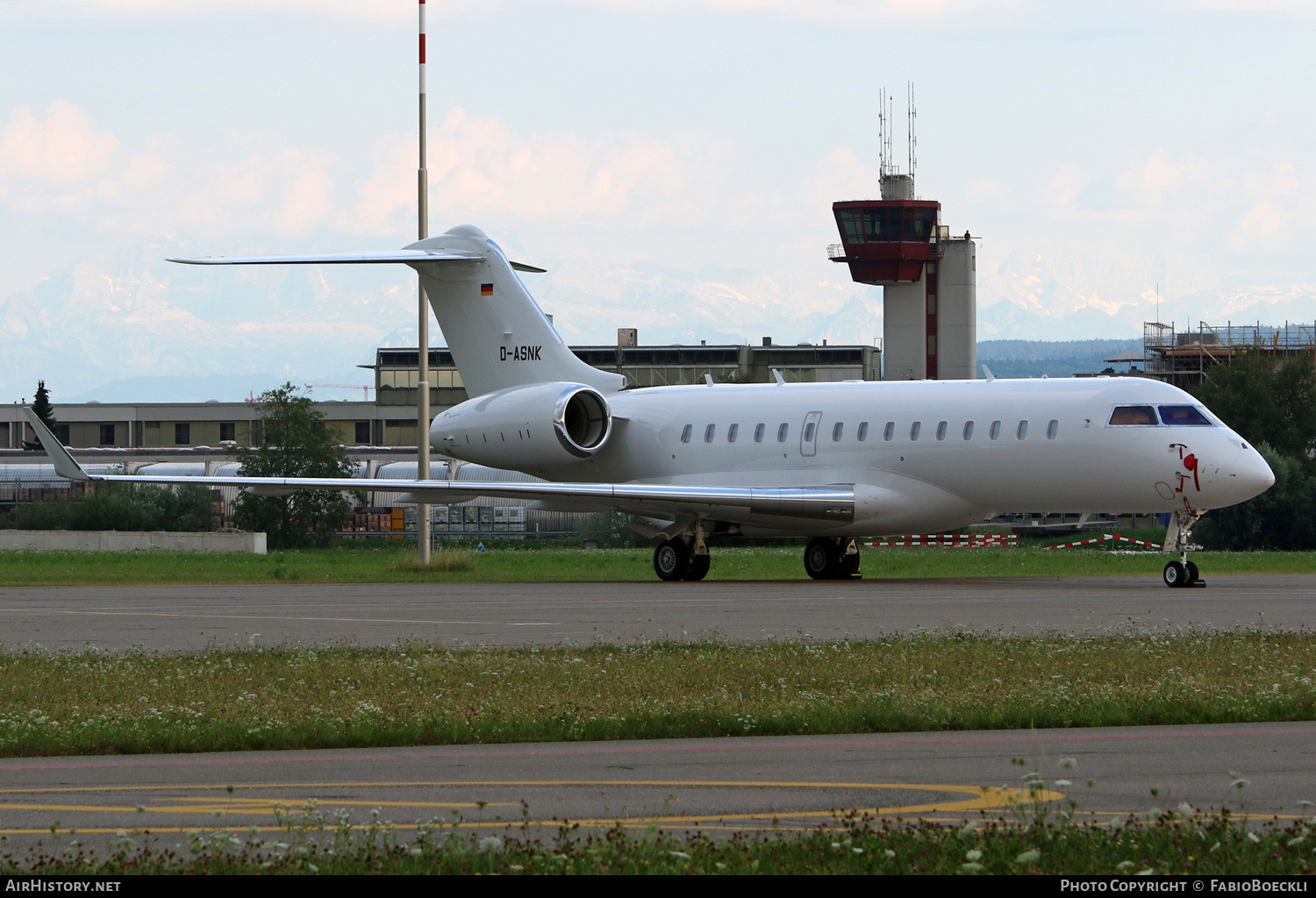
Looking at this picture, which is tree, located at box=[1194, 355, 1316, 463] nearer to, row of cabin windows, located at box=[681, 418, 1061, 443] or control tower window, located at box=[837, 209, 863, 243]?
control tower window, located at box=[837, 209, 863, 243]

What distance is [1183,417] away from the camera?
27.3 m

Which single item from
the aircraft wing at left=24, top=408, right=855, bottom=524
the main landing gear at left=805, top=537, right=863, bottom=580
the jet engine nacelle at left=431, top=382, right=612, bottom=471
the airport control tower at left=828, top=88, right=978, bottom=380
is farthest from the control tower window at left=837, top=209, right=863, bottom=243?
the aircraft wing at left=24, top=408, right=855, bottom=524

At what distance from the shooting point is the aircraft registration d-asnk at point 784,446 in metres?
27.5

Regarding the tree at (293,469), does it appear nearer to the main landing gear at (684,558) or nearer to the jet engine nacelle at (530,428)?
the jet engine nacelle at (530,428)

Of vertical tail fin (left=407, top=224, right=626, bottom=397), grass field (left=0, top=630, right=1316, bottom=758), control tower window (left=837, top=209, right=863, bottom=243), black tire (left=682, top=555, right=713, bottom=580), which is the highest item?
control tower window (left=837, top=209, right=863, bottom=243)

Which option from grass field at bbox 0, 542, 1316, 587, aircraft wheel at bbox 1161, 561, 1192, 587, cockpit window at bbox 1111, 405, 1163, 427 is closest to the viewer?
aircraft wheel at bbox 1161, 561, 1192, 587

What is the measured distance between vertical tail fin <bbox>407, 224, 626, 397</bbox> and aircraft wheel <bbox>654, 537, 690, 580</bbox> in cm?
530

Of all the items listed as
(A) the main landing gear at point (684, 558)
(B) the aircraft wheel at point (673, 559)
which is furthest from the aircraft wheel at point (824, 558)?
(B) the aircraft wheel at point (673, 559)

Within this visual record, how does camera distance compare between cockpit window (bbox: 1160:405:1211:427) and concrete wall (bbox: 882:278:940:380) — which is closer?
cockpit window (bbox: 1160:405:1211:427)

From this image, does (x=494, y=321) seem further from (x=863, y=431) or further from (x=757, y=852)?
(x=757, y=852)

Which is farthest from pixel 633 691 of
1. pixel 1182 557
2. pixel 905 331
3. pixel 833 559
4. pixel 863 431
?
pixel 905 331

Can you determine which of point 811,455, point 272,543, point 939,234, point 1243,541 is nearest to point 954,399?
point 811,455

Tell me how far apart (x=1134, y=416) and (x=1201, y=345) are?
96713 mm

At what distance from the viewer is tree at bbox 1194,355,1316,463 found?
272 feet
